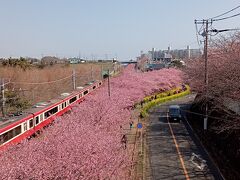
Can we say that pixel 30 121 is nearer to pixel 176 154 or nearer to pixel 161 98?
pixel 176 154

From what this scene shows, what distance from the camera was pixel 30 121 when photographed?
628 inches

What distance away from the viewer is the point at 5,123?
45.0 feet

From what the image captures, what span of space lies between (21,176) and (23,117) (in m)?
9.11

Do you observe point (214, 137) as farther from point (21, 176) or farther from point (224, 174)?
point (21, 176)

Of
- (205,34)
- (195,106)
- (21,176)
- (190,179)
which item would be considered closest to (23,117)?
(190,179)

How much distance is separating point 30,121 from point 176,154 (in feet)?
26.4

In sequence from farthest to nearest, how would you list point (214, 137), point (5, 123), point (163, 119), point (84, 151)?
point (163, 119)
point (214, 137)
point (5, 123)
point (84, 151)

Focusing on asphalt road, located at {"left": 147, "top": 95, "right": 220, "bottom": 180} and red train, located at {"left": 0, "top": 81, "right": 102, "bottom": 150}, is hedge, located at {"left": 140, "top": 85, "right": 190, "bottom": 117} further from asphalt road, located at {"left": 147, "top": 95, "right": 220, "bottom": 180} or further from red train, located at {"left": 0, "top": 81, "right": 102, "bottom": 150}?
red train, located at {"left": 0, "top": 81, "right": 102, "bottom": 150}

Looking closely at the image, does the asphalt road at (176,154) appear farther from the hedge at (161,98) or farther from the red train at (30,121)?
the red train at (30,121)

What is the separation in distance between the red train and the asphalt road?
6.19 m

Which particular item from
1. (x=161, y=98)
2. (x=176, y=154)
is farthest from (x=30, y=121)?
(x=161, y=98)

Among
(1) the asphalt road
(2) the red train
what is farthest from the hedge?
(2) the red train

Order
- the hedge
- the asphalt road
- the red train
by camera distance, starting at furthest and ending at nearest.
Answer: the hedge
the asphalt road
the red train

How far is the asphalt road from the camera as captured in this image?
14.6 meters
